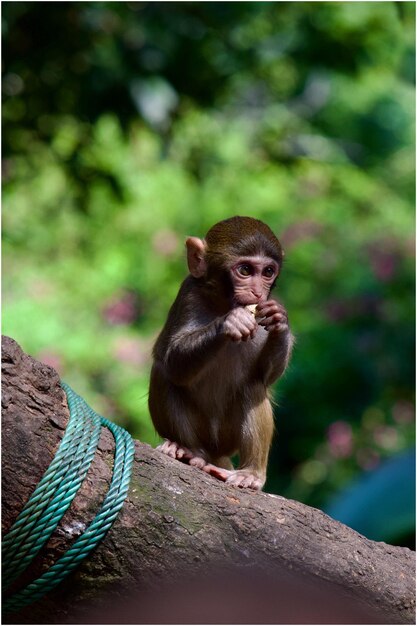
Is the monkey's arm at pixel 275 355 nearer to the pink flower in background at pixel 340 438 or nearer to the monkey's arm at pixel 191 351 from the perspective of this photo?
the monkey's arm at pixel 191 351

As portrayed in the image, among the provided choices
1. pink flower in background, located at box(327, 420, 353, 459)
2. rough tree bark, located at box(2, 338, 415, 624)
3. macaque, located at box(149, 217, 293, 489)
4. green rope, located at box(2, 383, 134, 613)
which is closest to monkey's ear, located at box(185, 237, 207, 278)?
macaque, located at box(149, 217, 293, 489)

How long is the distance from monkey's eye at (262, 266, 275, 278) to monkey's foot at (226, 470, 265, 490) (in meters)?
0.90

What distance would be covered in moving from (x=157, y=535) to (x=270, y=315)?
124 cm

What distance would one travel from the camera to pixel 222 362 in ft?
15.2

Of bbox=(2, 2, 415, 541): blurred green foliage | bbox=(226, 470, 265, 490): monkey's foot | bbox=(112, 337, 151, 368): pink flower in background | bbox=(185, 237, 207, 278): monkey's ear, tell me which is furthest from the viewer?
bbox=(112, 337, 151, 368): pink flower in background

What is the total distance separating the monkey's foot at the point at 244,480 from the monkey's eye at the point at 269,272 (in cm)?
90

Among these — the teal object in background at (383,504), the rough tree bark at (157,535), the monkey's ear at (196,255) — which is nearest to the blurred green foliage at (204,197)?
the teal object in background at (383,504)

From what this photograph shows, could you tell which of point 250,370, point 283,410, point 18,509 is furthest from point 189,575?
point 283,410

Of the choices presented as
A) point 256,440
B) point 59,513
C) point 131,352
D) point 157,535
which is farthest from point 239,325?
point 131,352

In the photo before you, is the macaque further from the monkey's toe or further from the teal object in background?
the teal object in background

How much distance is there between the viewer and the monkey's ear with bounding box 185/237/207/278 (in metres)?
4.60

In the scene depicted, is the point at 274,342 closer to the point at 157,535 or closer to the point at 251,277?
the point at 251,277

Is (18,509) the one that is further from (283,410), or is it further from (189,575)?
(283,410)

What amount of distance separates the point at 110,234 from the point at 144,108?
5625 millimetres
